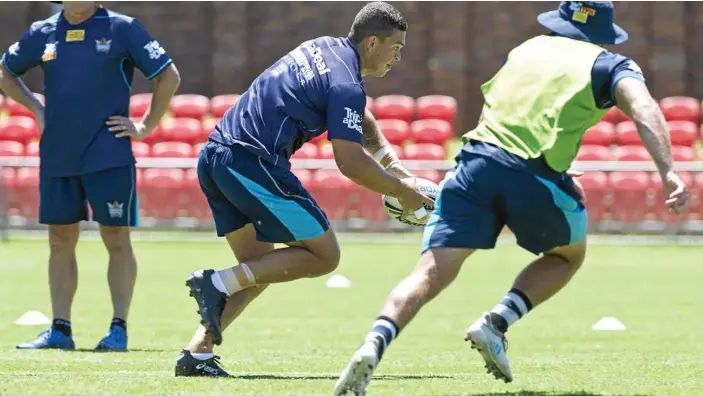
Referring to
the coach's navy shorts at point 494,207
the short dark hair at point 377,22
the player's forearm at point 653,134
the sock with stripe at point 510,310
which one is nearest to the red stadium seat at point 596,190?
the short dark hair at point 377,22

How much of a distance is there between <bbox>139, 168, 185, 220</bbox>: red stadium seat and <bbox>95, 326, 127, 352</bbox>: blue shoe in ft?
34.1

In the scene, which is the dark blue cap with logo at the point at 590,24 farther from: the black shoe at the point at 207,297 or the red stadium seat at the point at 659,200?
the red stadium seat at the point at 659,200

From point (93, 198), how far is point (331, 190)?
1036 centimetres

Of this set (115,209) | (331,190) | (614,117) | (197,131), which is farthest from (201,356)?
(614,117)

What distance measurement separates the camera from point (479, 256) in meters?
18.3

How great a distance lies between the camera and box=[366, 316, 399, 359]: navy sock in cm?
640

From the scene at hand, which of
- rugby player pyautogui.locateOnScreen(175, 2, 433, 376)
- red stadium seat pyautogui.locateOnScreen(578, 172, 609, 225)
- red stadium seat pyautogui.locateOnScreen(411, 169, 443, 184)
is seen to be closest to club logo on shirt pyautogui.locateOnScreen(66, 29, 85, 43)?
rugby player pyautogui.locateOnScreen(175, 2, 433, 376)

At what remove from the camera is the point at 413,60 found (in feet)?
88.4

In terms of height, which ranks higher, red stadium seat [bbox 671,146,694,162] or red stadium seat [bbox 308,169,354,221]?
red stadium seat [bbox 308,169,354,221]

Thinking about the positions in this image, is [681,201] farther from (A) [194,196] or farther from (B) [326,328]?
(A) [194,196]

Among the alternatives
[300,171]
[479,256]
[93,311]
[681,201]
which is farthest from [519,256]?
[681,201]

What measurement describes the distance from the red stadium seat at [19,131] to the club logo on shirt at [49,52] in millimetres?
13615

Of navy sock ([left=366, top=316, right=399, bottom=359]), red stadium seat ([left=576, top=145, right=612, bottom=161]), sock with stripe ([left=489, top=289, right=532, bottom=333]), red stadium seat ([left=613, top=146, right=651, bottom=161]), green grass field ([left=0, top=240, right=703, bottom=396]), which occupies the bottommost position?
red stadium seat ([left=613, top=146, right=651, bottom=161])

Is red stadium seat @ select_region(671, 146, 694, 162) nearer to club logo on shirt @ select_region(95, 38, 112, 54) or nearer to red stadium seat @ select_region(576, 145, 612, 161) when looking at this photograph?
red stadium seat @ select_region(576, 145, 612, 161)
